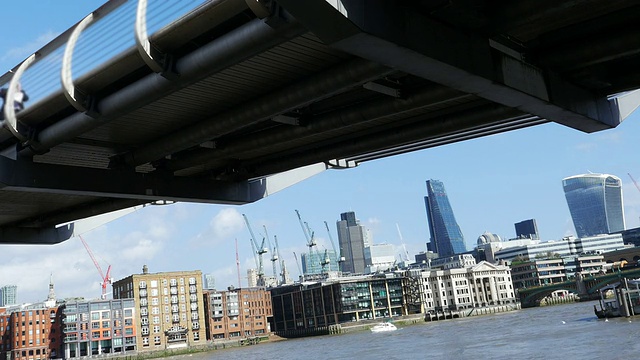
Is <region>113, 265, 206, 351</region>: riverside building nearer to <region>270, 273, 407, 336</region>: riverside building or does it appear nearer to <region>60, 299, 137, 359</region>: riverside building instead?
<region>60, 299, 137, 359</region>: riverside building

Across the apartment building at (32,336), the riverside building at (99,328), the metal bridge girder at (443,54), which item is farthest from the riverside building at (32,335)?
the metal bridge girder at (443,54)

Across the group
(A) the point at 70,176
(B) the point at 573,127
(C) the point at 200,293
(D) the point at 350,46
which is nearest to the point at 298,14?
(D) the point at 350,46

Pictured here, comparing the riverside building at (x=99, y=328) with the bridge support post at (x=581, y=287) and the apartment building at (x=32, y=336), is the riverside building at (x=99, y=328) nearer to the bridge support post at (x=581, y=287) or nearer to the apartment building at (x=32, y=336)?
the apartment building at (x=32, y=336)

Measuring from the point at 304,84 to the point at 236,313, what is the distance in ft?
473

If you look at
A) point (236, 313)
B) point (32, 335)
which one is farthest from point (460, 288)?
point (32, 335)

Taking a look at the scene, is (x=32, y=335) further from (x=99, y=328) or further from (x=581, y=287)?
(x=581, y=287)

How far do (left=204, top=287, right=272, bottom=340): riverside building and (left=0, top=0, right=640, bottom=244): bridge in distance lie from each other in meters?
130

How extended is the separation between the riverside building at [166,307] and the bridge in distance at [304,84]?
11621 cm

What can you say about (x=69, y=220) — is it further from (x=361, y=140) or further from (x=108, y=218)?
(x=361, y=140)

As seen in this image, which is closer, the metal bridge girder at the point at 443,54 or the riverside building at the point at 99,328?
the metal bridge girder at the point at 443,54

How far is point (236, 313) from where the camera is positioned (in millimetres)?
152500

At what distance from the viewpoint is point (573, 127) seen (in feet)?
51.1

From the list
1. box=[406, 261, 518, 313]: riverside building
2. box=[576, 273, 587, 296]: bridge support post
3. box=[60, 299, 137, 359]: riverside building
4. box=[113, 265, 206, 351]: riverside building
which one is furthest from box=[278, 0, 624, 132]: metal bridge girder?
box=[406, 261, 518, 313]: riverside building

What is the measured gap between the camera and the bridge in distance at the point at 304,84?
34.2 feet
